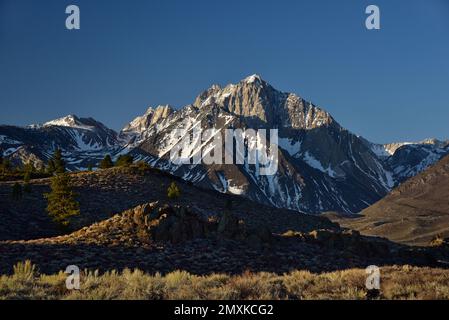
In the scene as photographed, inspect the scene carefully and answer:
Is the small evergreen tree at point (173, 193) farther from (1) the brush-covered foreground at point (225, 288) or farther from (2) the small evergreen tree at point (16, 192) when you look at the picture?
(1) the brush-covered foreground at point (225, 288)

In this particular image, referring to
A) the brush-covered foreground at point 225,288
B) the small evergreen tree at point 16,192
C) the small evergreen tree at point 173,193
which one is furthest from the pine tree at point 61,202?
the brush-covered foreground at point 225,288

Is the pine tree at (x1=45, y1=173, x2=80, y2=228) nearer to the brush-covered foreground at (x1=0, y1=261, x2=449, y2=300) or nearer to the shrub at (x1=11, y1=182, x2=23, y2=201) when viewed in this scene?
the shrub at (x1=11, y1=182, x2=23, y2=201)

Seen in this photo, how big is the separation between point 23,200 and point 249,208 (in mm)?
32592

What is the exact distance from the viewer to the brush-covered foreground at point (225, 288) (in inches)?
666

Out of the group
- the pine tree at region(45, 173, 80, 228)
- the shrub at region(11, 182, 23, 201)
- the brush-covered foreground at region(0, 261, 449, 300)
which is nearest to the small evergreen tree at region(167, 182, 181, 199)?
the pine tree at region(45, 173, 80, 228)

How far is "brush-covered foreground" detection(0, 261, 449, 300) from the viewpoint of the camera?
1691 centimetres

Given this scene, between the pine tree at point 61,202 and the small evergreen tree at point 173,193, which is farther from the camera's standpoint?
the small evergreen tree at point 173,193

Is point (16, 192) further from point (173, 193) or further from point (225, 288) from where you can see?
point (225, 288)

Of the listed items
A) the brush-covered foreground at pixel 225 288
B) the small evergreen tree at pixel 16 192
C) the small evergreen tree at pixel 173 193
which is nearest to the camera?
the brush-covered foreground at pixel 225 288

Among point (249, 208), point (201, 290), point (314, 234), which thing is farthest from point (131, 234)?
point (249, 208)

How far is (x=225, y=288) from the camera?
18.0 metres

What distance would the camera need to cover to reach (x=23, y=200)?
6025 cm

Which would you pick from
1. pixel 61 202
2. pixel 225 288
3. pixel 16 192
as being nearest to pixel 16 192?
pixel 16 192
